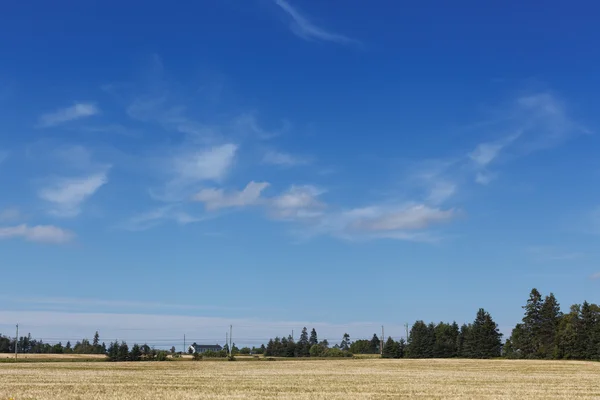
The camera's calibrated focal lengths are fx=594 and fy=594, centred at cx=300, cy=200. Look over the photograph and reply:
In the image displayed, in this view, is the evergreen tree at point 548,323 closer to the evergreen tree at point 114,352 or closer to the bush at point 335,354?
the bush at point 335,354

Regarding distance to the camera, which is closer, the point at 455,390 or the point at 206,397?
the point at 206,397

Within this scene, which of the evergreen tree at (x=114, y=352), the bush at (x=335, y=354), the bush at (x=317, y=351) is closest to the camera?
the evergreen tree at (x=114, y=352)

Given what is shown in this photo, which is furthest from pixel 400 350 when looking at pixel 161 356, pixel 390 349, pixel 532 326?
pixel 161 356

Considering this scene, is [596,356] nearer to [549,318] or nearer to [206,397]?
[549,318]

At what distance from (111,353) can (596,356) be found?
87191mm

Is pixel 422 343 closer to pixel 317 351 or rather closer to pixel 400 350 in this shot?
pixel 400 350

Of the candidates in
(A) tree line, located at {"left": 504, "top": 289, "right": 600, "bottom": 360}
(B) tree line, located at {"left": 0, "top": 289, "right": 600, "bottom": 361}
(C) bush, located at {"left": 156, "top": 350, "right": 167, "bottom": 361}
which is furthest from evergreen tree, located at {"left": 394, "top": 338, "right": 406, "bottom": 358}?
(C) bush, located at {"left": 156, "top": 350, "right": 167, "bottom": 361}

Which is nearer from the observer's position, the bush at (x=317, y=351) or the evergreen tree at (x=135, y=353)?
the evergreen tree at (x=135, y=353)

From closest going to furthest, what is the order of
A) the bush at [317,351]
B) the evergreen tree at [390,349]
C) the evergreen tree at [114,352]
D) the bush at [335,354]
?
the evergreen tree at [114,352]
the evergreen tree at [390,349]
the bush at [335,354]
the bush at [317,351]

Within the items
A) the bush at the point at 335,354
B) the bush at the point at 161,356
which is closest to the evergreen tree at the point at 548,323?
the bush at the point at 335,354

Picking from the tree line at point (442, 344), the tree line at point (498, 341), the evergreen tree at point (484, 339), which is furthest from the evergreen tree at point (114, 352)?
the evergreen tree at point (484, 339)

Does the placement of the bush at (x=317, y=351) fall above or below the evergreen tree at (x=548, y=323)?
below

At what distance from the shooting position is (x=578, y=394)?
35.1 meters

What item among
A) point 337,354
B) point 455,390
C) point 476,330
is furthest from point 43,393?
point 337,354
